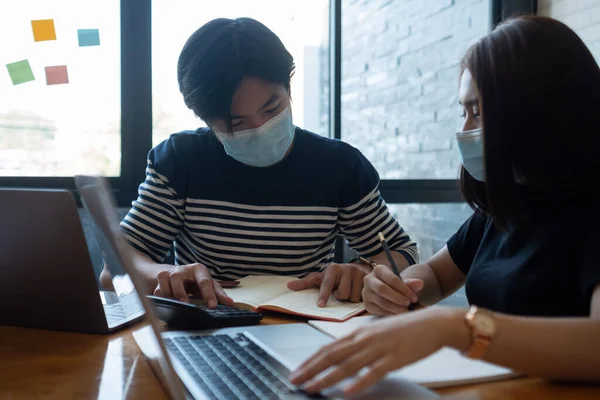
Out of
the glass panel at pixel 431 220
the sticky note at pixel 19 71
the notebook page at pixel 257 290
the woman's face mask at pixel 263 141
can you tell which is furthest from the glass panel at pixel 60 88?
the glass panel at pixel 431 220

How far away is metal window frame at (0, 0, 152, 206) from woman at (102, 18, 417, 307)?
568 mm

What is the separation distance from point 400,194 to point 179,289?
1491 millimetres

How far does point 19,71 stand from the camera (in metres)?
1.92

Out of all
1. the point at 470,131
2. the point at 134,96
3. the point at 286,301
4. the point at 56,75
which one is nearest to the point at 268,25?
the point at 134,96

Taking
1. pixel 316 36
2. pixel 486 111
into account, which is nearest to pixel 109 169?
pixel 316 36

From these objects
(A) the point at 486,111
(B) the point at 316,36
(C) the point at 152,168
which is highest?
(B) the point at 316,36

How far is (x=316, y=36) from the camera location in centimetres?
236

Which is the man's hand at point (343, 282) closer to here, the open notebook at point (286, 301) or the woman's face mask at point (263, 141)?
the open notebook at point (286, 301)

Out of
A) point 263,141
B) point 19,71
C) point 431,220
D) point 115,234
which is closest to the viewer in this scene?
point 115,234

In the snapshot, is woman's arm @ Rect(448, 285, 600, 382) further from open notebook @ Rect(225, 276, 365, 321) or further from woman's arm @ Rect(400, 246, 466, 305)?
woman's arm @ Rect(400, 246, 466, 305)

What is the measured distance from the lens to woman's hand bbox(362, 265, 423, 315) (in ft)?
3.01

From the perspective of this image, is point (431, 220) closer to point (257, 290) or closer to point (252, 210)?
point (252, 210)

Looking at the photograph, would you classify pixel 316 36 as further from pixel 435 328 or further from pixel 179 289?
pixel 435 328

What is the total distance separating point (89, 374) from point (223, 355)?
0.52 ft
